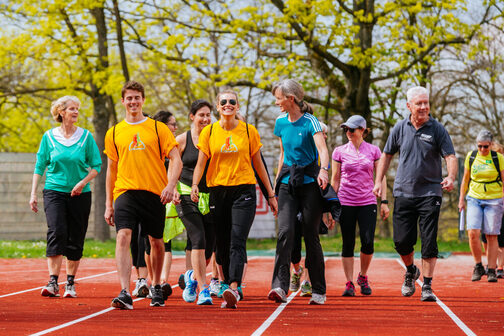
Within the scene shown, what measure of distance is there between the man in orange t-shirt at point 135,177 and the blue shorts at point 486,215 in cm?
552

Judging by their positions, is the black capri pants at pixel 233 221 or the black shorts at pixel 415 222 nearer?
the black capri pants at pixel 233 221

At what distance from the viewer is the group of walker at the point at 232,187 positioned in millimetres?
7492

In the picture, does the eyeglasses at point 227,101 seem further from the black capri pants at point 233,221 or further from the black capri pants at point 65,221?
the black capri pants at point 65,221

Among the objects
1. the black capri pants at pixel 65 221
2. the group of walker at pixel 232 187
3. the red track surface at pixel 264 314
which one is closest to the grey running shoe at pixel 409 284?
the group of walker at pixel 232 187

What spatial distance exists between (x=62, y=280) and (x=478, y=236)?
229 inches

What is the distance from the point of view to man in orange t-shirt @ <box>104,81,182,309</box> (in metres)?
7.34

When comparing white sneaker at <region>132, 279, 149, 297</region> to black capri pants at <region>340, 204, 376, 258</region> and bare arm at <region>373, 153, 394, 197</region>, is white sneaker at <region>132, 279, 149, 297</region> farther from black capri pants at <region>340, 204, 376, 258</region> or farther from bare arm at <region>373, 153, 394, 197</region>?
bare arm at <region>373, 153, 394, 197</region>

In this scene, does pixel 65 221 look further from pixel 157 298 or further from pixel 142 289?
pixel 157 298

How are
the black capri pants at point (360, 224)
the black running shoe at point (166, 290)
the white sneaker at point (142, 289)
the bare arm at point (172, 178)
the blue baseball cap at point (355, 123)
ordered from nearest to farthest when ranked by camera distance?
the bare arm at point (172, 178) → the black running shoe at point (166, 290) → the white sneaker at point (142, 289) → the black capri pants at point (360, 224) → the blue baseball cap at point (355, 123)

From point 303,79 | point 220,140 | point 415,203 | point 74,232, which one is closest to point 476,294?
point 415,203

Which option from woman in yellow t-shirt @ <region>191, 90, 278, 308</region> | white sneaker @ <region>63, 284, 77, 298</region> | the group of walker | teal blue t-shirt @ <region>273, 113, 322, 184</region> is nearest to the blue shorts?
the group of walker

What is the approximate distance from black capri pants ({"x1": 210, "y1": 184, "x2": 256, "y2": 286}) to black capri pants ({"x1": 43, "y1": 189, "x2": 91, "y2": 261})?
168cm

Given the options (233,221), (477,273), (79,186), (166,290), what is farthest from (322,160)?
(477,273)

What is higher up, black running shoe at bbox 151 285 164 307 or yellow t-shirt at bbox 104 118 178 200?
yellow t-shirt at bbox 104 118 178 200
